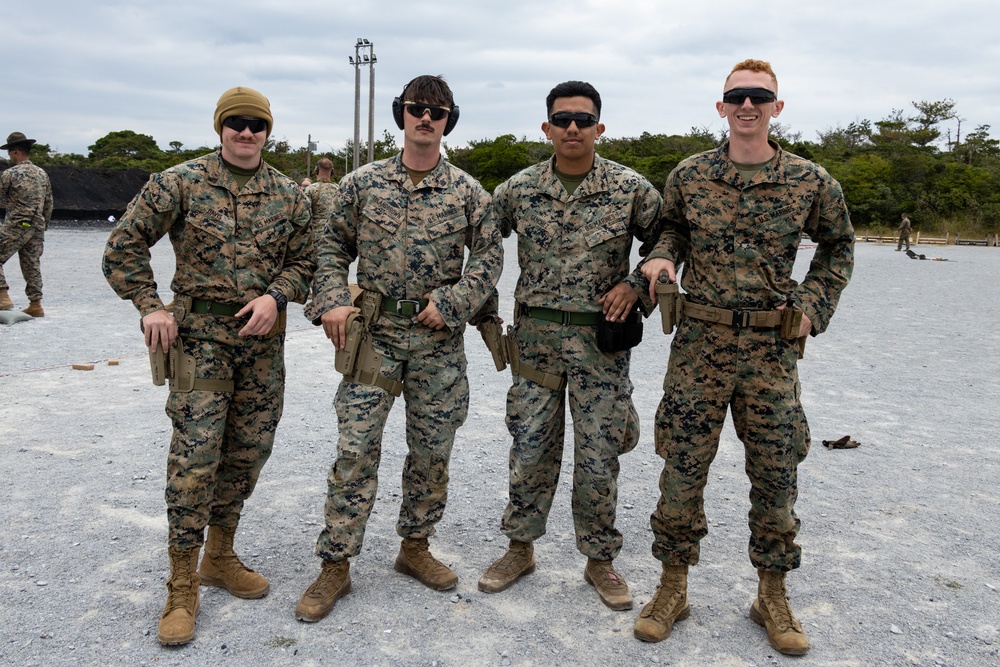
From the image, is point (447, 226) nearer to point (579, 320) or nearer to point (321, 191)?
point (579, 320)

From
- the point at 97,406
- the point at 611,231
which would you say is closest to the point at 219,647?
the point at 611,231

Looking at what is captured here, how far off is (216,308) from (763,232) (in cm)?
233

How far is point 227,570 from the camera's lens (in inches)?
144

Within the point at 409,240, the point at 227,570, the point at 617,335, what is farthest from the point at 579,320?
the point at 227,570

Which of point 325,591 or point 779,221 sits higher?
point 779,221

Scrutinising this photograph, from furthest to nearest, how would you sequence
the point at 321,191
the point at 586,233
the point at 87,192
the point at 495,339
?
the point at 87,192
the point at 321,191
the point at 495,339
the point at 586,233

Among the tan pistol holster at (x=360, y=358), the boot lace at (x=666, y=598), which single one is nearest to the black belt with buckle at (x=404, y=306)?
the tan pistol holster at (x=360, y=358)

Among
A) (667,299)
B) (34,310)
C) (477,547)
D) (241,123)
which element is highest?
(241,123)

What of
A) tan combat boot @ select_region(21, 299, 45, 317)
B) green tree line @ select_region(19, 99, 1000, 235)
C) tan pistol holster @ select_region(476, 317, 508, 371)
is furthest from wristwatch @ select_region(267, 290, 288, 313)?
green tree line @ select_region(19, 99, 1000, 235)

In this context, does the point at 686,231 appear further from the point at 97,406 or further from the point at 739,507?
the point at 97,406

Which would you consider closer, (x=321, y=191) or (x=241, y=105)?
(x=241, y=105)

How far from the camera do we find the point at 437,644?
3.25 m

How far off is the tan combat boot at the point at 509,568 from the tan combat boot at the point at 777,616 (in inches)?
40.8

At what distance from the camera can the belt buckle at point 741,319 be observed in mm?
3348
